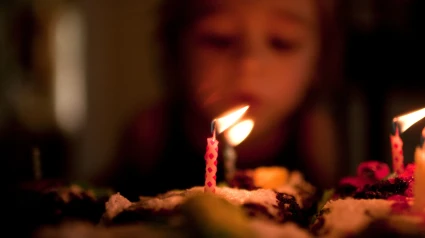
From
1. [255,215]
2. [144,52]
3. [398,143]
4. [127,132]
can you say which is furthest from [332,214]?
[144,52]

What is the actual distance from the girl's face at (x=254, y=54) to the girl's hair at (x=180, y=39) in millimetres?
49

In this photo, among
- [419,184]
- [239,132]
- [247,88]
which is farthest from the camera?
[247,88]

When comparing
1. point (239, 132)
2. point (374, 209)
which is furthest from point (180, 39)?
point (374, 209)

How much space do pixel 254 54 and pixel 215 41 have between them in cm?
14

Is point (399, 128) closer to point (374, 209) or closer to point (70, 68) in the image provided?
point (374, 209)

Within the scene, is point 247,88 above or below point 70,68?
below

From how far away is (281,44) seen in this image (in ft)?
4.85

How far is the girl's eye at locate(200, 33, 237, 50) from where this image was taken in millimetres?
1495

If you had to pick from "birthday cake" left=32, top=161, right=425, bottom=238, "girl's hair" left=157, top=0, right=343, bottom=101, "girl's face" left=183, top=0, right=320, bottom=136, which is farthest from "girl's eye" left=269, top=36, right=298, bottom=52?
"birthday cake" left=32, top=161, right=425, bottom=238

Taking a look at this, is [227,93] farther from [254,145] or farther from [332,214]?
[332,214]

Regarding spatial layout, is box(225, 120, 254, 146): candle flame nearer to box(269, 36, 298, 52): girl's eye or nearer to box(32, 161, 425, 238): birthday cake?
box(32, 161, 425, 238): birthday cake

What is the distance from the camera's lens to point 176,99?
66.1 inches

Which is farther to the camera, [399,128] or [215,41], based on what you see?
[215,41]

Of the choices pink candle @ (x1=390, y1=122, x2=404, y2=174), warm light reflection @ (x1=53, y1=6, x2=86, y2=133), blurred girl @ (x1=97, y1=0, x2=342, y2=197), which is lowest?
pink candle @ (x1=390, y1=122, x2=404, y2=174)
